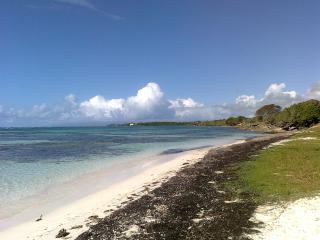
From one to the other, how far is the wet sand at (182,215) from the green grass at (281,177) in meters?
1.41

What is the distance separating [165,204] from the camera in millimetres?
20016

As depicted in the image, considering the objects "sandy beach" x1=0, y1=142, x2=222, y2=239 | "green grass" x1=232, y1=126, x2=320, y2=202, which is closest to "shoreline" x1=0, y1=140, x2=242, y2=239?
"sandy beach" x1=0, y1=142, x2=222, y2=239

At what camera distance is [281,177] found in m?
25.3

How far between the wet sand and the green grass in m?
1.41

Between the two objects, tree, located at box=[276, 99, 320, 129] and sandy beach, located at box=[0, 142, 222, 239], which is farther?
tree, located at box=[276, 99, 320, 129]

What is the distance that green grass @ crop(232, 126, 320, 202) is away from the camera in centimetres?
2058

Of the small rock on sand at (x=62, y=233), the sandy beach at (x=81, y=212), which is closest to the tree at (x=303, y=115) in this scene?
the sandy beach at (x=81, y=212)

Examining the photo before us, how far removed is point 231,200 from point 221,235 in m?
5.72

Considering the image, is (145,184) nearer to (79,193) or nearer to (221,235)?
(79,193)

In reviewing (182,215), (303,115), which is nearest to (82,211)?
(182,215)

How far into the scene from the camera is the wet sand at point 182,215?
49.3ft

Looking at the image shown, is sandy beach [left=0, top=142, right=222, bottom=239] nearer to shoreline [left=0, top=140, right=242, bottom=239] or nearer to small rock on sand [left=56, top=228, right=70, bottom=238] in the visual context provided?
shoreline [left=0, top=140, right=242, bottom=239]

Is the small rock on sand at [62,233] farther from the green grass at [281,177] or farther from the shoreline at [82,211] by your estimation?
the green grass at [281,177]

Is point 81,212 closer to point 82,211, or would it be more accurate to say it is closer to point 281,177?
point 82,211
